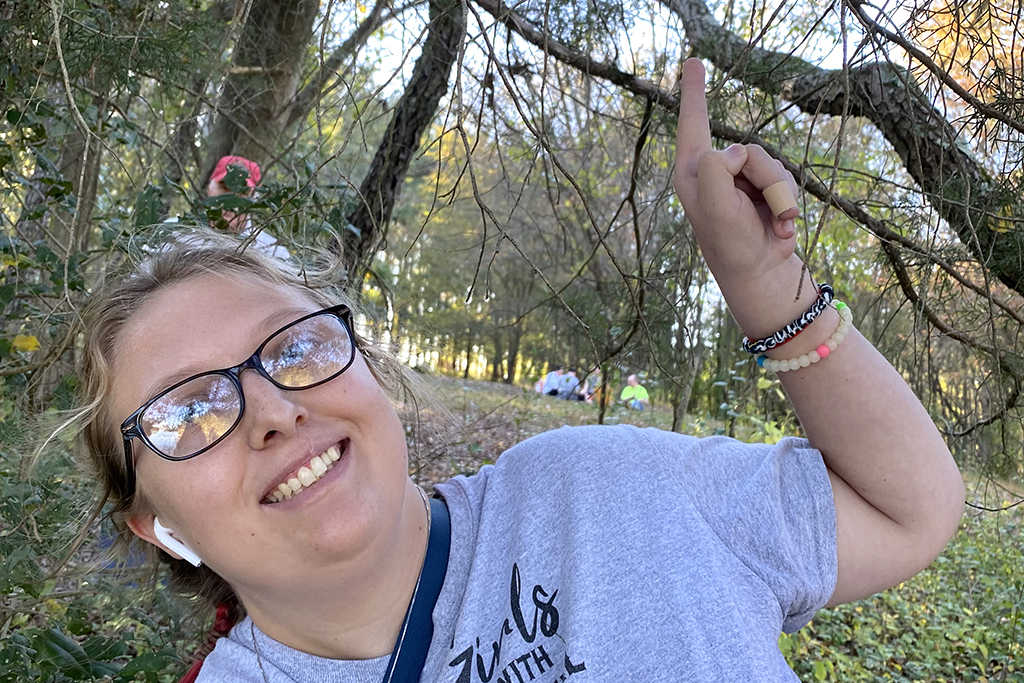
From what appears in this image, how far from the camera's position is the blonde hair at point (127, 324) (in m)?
1.19

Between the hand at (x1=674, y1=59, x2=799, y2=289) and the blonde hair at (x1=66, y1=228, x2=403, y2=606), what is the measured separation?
2.03ft

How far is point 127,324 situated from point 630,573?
890 millimetres

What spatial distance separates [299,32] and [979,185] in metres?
2.69

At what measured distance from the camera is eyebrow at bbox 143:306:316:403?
109 cm

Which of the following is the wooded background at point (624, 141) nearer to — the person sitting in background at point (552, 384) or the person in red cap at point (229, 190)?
the person in red cap at point (229, 190)

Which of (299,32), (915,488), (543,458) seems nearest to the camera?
(915,488)

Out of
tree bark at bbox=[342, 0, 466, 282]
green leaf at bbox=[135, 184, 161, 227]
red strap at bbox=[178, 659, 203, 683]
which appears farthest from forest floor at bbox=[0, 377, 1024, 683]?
tree bark at bbox=[342, 0, 466, 282]

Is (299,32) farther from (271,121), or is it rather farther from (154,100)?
(154,100)

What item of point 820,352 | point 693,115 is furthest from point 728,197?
point 820,352

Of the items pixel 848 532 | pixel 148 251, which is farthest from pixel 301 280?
pixel 848 532

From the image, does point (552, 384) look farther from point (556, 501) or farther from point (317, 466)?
point (317, 466)

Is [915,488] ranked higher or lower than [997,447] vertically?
lower

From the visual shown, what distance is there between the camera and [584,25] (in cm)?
191

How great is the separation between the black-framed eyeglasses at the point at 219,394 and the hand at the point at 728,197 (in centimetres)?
59
